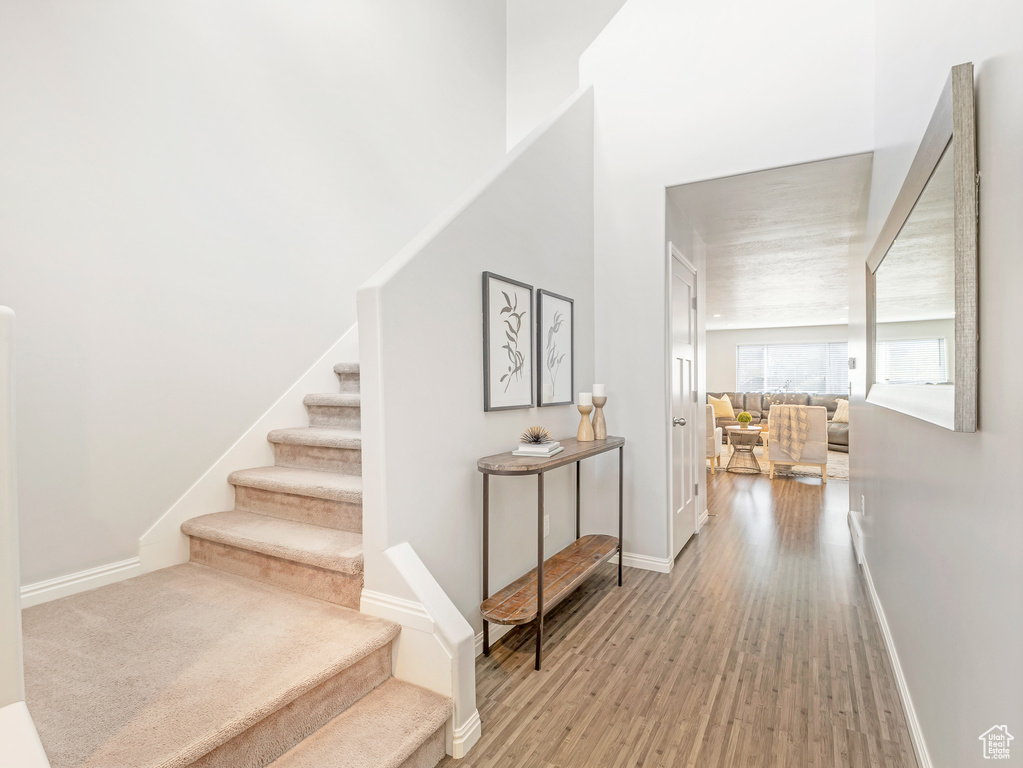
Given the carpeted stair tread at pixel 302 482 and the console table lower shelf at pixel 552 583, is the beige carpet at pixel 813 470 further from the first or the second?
the carpeted stair tread at pixel 302 482

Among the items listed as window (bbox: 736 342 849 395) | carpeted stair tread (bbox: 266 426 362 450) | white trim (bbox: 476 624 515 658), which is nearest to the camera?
white trim (bbox: 476 624 515 658)

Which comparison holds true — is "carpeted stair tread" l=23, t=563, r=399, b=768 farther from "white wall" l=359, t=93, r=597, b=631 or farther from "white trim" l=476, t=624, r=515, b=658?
"white trim" l=476, t=624, r=515, b=658

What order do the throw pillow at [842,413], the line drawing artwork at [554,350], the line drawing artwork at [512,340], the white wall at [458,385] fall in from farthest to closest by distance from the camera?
the throw pillow at [842,413] < the line drawing artwork at [554,350] < the line drawing artwork at [512,340] < the white wall at [458,385]

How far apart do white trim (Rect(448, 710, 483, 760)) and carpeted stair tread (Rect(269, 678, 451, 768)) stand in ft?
0.33

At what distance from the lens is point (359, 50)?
3.25m

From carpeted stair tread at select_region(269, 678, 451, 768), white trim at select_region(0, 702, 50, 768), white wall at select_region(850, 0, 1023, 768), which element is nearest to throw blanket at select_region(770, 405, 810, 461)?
white wall at select_region(850, 0, 1023, 768)

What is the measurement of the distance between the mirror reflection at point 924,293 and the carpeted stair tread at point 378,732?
5.47ft

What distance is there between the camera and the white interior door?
340 centimetres

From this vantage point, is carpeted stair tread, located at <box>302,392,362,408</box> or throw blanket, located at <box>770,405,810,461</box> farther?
throw blanket, located at <box>770,405,810,461</box>

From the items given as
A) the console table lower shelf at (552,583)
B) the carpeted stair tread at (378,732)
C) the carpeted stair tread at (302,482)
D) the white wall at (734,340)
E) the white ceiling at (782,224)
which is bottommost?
the carpeted stair tread at (378,732)

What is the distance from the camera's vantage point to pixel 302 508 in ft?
7.21

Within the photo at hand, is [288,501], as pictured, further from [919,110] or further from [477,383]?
[919,110]

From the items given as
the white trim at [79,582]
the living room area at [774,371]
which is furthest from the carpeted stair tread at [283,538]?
the living room area at [774,371]

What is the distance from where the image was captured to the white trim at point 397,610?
5.45 feet
